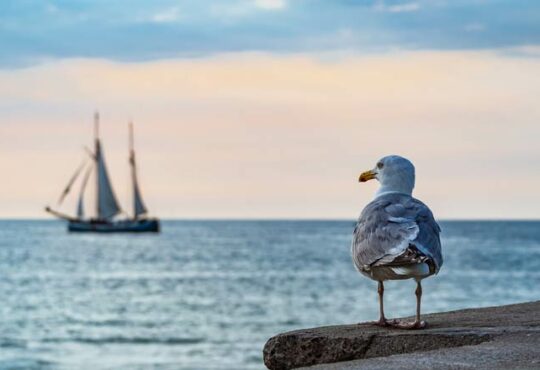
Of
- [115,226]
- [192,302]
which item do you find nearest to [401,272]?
[192,302]

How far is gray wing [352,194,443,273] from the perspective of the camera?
566 cm

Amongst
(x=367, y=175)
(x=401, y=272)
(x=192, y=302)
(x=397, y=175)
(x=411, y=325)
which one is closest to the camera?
(x=401, y=272)

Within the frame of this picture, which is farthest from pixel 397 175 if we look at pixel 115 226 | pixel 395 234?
pixel 115 226

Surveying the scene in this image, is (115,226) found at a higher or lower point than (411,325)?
lower

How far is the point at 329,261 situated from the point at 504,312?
180ft

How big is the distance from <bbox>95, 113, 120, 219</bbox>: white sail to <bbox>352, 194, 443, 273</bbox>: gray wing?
264ft

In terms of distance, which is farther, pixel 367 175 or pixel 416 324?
pixel 367 175

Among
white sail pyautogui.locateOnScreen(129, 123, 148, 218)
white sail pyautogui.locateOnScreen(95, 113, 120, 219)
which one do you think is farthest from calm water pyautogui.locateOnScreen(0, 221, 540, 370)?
white sail pyautogui.locateOnScreen(129, 123, 148, 218)

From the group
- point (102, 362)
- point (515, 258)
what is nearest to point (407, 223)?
point (102, 362)

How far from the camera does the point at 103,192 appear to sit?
87688 mm

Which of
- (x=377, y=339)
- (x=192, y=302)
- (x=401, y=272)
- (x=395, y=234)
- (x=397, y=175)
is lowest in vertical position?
(x=192, y=302)

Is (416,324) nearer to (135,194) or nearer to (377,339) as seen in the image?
(377,339)

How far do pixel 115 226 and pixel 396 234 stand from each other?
93716mm

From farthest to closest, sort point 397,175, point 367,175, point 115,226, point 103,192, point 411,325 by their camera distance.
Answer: point 115,226
point 103,192
point 367,175
point 397,175
point 411,325
